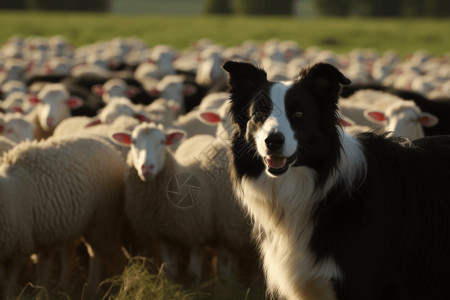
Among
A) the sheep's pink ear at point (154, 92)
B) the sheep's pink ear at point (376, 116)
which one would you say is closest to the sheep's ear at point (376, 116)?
the sheep's pink ear at point (376, 116)

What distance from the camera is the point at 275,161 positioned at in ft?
10.1

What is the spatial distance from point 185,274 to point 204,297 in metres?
1.06

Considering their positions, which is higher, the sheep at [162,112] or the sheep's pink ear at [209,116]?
the sheep's pink ear at [209,116]

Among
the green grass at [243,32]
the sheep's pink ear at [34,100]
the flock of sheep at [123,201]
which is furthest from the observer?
the green grass at [243,32]

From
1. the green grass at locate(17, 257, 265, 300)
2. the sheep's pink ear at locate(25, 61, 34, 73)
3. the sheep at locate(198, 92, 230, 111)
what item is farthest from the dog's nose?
the sheep's pink ear at locate(25, 61, 34, 73)

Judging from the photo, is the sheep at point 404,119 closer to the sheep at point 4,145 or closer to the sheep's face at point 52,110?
the sheep at point 4,145

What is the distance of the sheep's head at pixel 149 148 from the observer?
5430 millimetres

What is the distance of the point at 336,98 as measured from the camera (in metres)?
3.22

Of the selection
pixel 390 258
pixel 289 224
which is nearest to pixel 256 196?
pixel 289 224

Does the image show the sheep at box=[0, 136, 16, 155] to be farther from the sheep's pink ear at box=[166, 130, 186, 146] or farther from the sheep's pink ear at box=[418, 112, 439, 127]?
the sheep's pink ear at box=[418, 112, 439, 127]

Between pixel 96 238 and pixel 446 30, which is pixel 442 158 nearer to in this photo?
pixel 96 238

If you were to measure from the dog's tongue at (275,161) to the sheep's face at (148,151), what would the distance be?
2445 millimetres

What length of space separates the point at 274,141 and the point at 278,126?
0.08 m

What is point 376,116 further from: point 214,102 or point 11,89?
point 11,89
